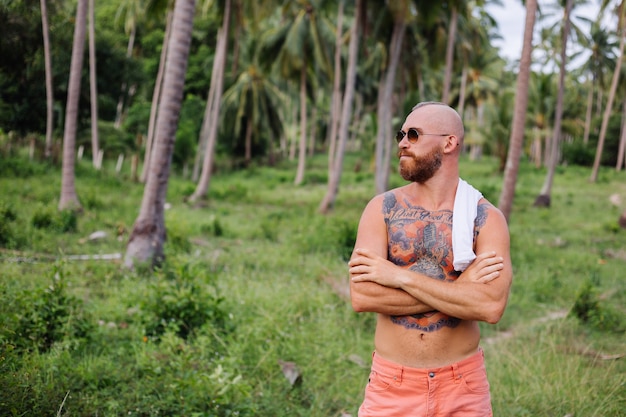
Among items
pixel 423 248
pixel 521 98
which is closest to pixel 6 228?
pixel 423 248

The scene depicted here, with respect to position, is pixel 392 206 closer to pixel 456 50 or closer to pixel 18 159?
pixel 18 159

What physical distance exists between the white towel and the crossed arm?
41 mm

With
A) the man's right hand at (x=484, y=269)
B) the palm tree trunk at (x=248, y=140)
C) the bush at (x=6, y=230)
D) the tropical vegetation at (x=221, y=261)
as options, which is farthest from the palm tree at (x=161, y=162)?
the palm tree trunk at (x=248, y=140)

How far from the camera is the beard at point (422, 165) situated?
2.58 meters

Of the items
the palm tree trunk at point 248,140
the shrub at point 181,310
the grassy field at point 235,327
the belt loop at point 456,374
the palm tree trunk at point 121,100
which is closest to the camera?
the belt loop at point 456,374

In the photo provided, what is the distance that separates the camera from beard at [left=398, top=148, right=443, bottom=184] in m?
2.58

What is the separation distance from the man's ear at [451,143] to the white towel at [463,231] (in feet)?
0.67

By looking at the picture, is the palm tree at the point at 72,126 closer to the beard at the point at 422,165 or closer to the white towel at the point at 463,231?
the beard at the point at 422,165

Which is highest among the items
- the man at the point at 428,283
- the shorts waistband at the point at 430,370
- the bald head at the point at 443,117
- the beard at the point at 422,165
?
the bald head at the point at 443,117

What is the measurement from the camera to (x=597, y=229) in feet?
48.2

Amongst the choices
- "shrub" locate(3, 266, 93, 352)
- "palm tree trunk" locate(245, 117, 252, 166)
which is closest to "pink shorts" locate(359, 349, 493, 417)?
"shrub" locate(3, 266, 93, 352)

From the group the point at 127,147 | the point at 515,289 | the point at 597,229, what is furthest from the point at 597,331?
the point at 127,147

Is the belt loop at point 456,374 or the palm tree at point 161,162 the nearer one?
the belt loop at point 456,374

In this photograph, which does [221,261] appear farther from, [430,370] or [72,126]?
[430,370]
